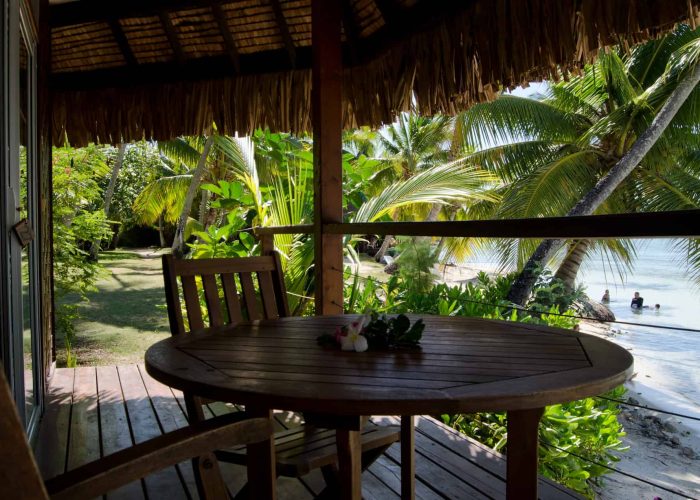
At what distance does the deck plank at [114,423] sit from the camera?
2.01 meters

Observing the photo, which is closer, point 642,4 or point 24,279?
point 642,4

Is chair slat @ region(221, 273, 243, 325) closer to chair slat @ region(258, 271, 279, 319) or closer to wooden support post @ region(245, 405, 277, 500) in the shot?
chair slat @ region(258, 271, 279, 319)

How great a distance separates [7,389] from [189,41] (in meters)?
3.83

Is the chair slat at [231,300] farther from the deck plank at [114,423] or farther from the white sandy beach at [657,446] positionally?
the white sandy beach at [657,446]

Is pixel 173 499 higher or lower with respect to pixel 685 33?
lower

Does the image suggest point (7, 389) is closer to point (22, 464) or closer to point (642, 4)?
point (22, 464)

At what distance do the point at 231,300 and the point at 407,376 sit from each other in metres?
0.94

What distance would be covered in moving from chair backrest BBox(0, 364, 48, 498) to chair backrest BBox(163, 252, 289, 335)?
1.15 metres

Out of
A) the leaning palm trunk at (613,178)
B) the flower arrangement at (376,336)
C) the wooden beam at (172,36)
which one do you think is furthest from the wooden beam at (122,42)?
the leaning palm trunk at (613,178)

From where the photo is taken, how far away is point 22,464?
0.49 metres

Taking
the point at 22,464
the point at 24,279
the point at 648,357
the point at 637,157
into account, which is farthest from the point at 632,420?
the point at 22,464

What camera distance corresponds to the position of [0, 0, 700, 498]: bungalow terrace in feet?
6.77

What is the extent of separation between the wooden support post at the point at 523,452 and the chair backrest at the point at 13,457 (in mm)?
874

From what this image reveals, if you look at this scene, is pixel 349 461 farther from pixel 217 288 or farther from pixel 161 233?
pixel 161 233
